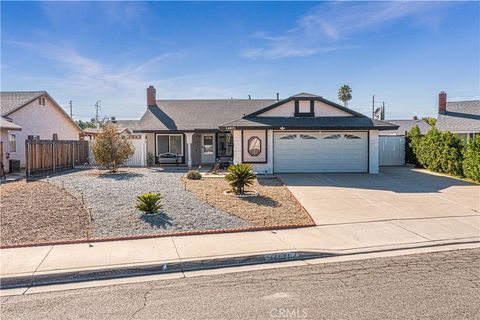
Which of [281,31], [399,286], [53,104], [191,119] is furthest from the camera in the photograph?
[53,104]

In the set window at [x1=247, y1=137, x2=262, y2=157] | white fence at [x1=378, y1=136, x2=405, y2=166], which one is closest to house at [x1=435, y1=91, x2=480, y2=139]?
white fence at [x1=378, y1=136, x2=405, y2=166]

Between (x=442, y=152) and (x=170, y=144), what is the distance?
16755 mm

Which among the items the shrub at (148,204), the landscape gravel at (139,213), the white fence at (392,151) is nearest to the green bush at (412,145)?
the white fence at (392,151)

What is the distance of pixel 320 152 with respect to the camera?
65.9 feet

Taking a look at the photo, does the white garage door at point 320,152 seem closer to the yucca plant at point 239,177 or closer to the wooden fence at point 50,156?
the yucca plant at point 239,177

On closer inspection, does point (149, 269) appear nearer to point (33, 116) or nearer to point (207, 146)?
point (207, 146)

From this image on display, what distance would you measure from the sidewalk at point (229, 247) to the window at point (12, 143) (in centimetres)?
1667

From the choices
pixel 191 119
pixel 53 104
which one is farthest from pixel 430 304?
pixel 53 104

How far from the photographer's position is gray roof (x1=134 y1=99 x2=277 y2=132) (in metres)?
24.6

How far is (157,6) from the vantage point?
1382cm

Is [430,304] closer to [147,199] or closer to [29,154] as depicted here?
[147,199]

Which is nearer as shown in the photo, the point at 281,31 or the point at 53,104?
the point at 281,31

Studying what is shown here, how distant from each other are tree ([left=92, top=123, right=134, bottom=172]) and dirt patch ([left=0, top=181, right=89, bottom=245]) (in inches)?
249

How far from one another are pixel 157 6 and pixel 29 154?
999 centimetres
